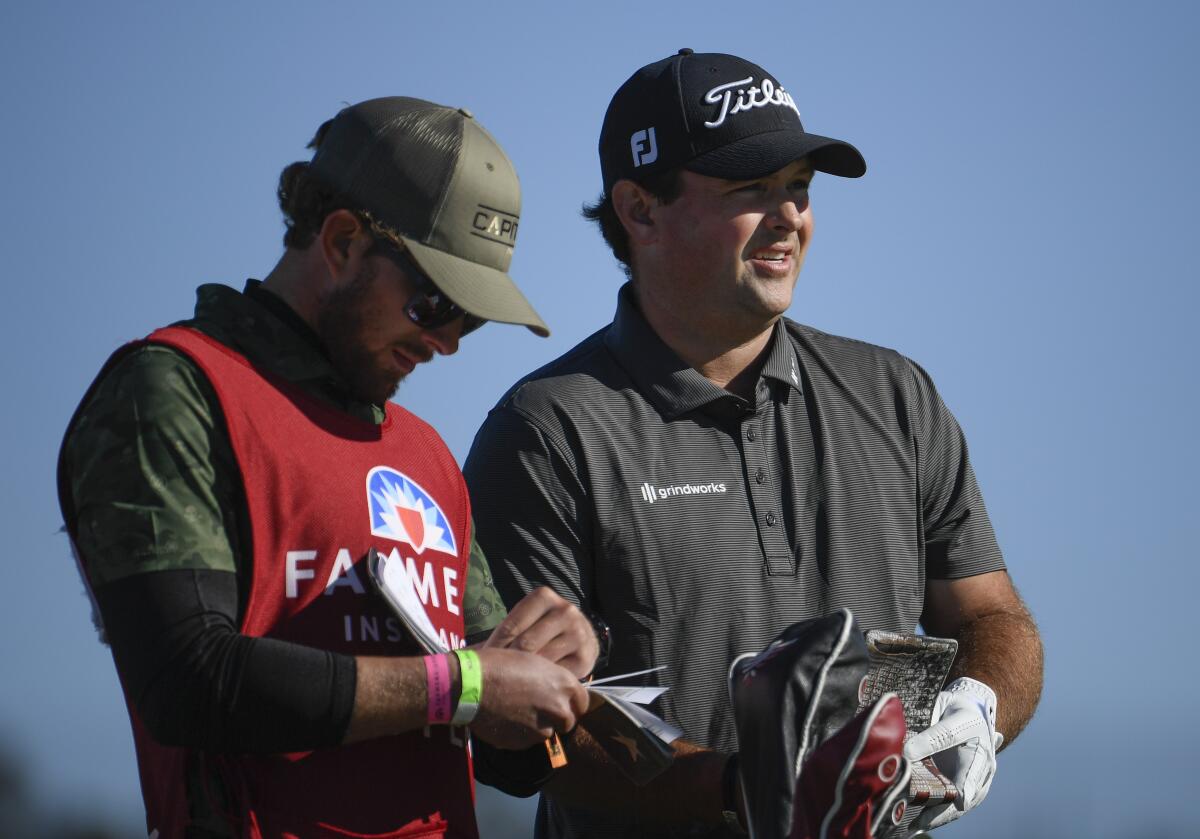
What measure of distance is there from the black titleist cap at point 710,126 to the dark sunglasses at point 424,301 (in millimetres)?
1630

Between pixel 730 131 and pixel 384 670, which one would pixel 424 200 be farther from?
pixel 730 131

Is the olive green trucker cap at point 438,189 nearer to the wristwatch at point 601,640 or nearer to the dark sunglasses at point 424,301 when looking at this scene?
the dark sunglasses at point 424,301

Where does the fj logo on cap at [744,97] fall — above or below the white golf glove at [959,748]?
above

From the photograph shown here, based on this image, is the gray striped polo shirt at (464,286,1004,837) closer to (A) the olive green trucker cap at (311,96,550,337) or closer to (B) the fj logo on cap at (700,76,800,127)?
(B) the fj logo on cap at (700,76,800,127)

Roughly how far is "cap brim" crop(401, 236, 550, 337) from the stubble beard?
0.13m

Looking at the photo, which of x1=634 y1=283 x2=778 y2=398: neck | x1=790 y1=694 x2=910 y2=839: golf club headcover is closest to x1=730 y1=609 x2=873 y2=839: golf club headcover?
x1=790 y1=694 x2=910 y2=839: golf club headcover

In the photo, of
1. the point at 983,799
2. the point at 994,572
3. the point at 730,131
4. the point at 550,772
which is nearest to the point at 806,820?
the point at 550,772

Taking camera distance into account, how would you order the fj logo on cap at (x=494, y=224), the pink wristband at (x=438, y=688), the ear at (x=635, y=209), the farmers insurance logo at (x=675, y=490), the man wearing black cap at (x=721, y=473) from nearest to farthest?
1. the pink wristband at (x=438, y=688)
2. the fj logo on cap at (x=494, y=224)
3. the man wearing black cap at (x=721, y=473)
4. the farmers insurance logo at (x=675, y=490)
5. the ear at (x=635, y=209)

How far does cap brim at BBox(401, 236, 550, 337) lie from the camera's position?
3277 millimetres

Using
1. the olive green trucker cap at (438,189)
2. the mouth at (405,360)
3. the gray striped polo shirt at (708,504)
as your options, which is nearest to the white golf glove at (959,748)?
the gray striped polo shirt at (708,504)

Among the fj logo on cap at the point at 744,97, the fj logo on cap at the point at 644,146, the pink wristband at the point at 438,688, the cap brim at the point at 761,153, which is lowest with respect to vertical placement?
the pink wristband at the point at 438,688

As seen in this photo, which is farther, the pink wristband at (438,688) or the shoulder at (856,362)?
the shoulder at (856,362)

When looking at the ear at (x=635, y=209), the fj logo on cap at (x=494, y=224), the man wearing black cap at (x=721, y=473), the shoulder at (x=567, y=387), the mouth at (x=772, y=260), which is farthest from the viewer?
the ear at (x=635, y=209)

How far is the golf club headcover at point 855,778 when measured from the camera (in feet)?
10.4
